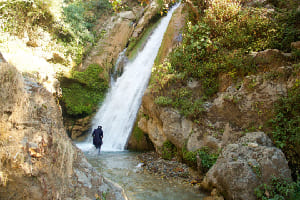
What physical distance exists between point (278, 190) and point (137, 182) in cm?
407

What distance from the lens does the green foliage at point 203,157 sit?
7004 millimetres

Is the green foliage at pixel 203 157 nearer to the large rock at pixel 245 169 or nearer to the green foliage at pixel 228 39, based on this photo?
the large rock at pixel 245 169

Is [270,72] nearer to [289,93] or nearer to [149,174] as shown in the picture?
Result: [289,93]

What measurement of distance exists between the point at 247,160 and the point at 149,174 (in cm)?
364

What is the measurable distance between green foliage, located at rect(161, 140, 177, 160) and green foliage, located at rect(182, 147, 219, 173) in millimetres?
978

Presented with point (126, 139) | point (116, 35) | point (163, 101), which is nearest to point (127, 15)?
point (116, 35)

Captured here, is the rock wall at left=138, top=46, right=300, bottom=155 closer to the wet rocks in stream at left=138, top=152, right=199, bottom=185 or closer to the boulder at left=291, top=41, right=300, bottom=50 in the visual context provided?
the boulder at left=291, top=41, right=300, bottom=50

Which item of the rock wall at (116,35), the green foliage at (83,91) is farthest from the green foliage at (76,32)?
the green foliage at (83,91)

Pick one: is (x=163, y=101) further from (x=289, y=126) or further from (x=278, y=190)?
(x=278, y=190)

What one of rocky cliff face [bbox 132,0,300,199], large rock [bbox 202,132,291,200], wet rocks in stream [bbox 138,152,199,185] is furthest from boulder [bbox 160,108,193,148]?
large rock [bbox 202,132,291,200]

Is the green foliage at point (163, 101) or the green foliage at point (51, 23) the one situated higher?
the green foliage at point (51, 23)

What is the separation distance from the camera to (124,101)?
560 inches

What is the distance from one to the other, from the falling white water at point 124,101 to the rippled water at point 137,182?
2.87 metres

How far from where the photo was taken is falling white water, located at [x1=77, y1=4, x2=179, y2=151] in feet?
41.5
